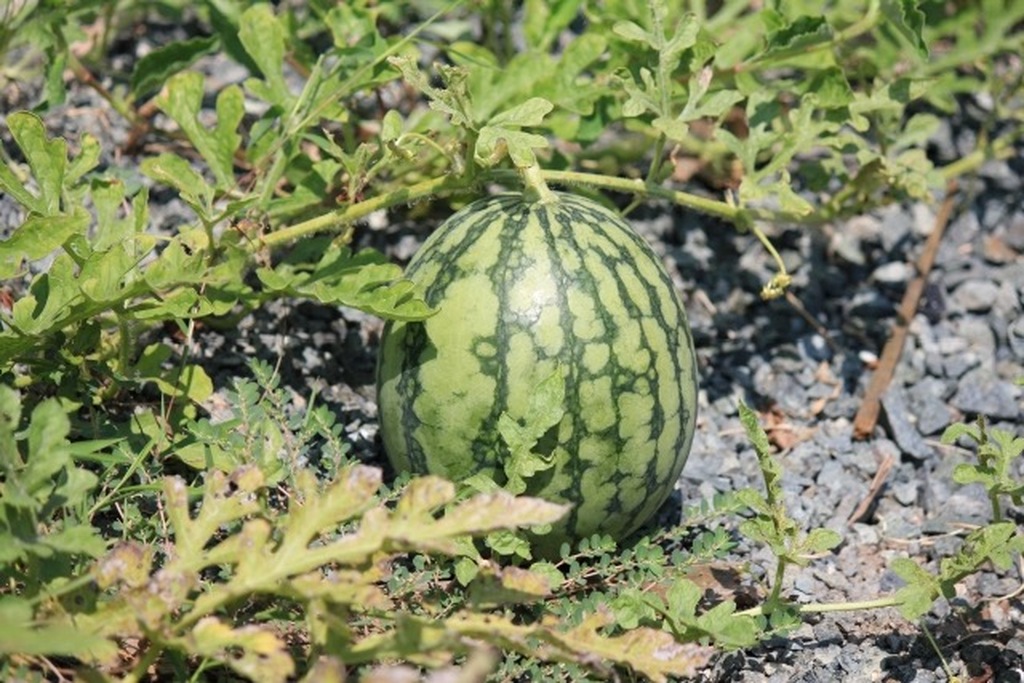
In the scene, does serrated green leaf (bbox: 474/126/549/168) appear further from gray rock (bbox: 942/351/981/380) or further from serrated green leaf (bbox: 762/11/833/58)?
gray rock (bbox: 942/351/981/380)

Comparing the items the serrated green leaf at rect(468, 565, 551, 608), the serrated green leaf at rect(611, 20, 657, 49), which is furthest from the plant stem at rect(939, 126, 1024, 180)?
the serrated green leaf at rect(468, 565, 551, 608)

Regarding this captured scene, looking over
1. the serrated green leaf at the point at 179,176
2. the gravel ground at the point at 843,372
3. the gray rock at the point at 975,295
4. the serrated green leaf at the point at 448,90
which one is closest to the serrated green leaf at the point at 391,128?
the serrated green leaf at the point at 448,90

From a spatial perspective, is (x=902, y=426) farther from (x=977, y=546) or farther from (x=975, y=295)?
(x=977, y=546)

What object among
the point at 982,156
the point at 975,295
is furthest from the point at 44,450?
the point at 982,156

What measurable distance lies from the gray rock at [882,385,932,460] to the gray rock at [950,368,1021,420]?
17cm

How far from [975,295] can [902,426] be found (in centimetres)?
75

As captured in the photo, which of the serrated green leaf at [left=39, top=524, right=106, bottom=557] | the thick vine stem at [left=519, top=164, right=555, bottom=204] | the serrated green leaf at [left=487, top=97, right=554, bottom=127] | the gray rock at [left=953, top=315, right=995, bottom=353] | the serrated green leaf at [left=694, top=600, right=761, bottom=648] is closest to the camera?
the serrated green leaf at [left=39, top=524, right=106, bottom=557]

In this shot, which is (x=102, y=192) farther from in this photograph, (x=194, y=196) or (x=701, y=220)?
(x=701, y=220)

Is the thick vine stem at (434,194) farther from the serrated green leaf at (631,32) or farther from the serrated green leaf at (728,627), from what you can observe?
the serrated green leaf at (728,627)

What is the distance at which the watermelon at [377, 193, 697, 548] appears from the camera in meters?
3.01

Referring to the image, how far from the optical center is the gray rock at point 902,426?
158 inches

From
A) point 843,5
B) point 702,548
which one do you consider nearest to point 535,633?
point 702,548

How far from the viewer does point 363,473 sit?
8.21ft

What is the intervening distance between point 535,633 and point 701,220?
2.51 metres
